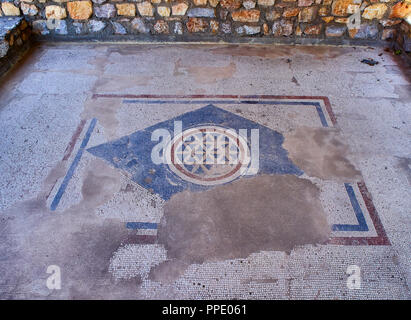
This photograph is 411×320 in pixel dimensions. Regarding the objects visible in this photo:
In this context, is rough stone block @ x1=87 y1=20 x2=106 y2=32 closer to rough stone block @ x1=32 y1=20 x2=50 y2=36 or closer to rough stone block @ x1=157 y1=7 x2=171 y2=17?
rough stone block @ x1=32 y1=20 x2=50 y2=36

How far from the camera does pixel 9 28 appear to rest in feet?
11.0

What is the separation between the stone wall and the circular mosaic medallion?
5.65ft

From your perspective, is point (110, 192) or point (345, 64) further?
point (345, 64)

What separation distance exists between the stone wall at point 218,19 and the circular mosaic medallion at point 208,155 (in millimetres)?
1723

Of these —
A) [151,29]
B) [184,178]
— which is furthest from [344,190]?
[151,29]

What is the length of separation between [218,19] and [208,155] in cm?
205

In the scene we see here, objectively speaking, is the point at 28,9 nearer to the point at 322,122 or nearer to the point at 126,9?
the point at 126,9

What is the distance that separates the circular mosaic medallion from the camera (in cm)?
219

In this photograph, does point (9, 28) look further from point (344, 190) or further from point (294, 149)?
point (344, 190)

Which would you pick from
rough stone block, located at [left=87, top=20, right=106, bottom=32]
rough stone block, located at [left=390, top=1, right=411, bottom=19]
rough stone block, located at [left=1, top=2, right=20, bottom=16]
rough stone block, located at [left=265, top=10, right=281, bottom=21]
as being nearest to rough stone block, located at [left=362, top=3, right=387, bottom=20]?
rough stone block, located at [left=390, top=1, right=411, bottom=19]

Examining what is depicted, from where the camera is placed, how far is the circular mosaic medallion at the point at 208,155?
2.19 meters

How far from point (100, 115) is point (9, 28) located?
166 cm

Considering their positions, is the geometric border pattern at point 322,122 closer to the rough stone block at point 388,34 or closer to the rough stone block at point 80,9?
the rough stone block at point 80,9
